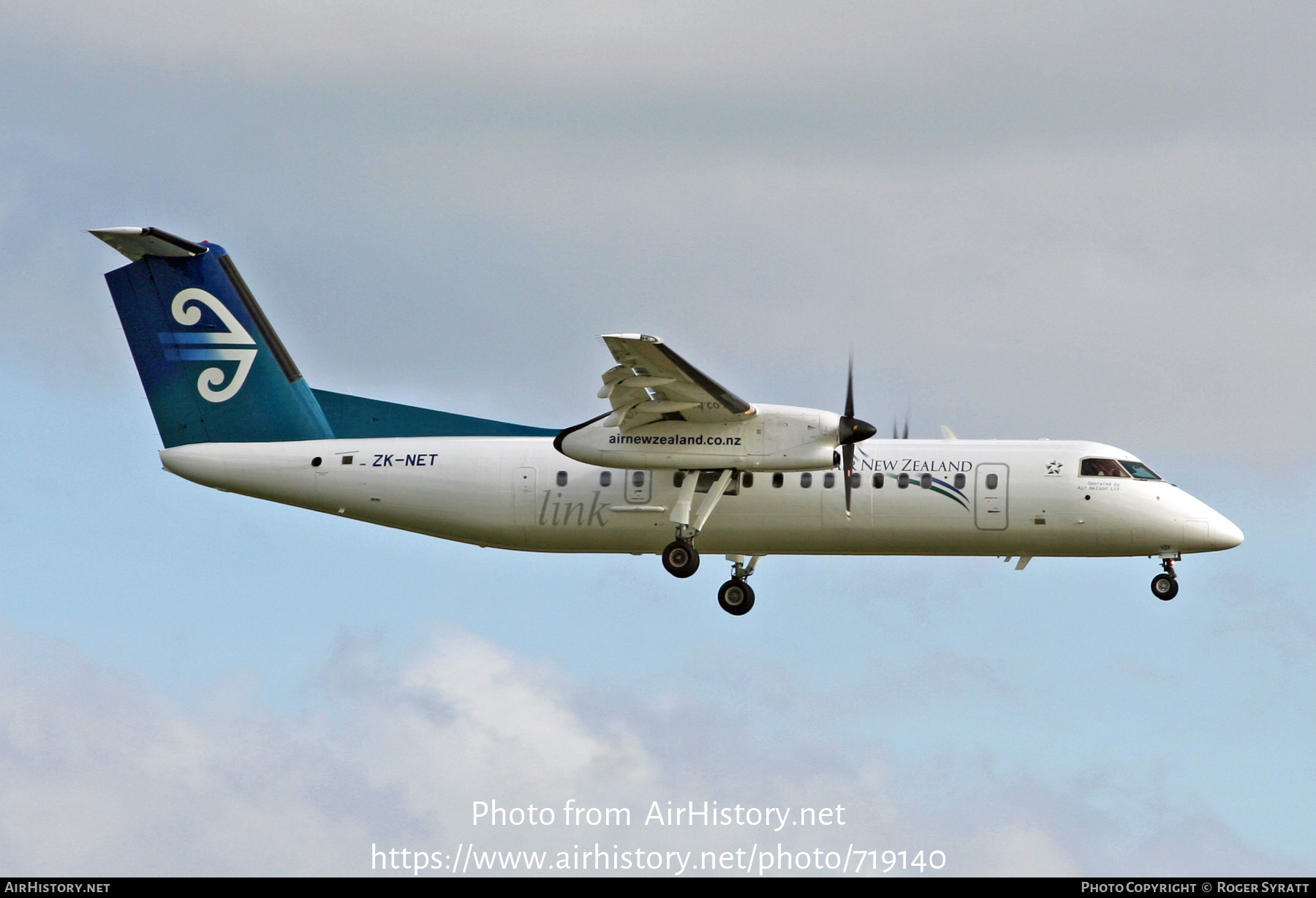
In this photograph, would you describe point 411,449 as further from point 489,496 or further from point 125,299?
point 125,299

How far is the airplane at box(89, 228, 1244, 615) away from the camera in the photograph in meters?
22.8

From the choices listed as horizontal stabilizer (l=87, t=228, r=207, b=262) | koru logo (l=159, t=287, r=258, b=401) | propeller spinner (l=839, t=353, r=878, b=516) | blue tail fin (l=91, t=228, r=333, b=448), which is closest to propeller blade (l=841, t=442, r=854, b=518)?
propeller spinner (l=839, t=353, r=878, b=516)

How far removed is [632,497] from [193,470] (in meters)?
7.35

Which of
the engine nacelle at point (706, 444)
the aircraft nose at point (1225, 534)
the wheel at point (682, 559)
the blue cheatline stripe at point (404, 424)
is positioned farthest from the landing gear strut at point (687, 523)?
the aircraft nose at point (1225, 534)

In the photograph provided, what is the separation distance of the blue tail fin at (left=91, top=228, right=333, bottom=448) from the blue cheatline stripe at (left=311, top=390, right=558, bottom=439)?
1.12 ft

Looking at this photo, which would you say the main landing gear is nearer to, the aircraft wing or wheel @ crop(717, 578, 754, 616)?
the aircraft wing

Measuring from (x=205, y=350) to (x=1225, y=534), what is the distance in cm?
1707

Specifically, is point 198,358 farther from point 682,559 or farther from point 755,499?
point 755,499

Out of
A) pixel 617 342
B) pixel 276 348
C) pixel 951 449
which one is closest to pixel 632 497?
pixel 617 342

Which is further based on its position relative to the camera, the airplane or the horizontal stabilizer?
the horizontal stabilizer

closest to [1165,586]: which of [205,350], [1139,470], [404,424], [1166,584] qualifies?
[1166,584]

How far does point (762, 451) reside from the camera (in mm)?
22656

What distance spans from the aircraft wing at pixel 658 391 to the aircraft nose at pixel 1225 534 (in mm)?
7654

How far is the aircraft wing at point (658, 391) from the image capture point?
2136 cm
